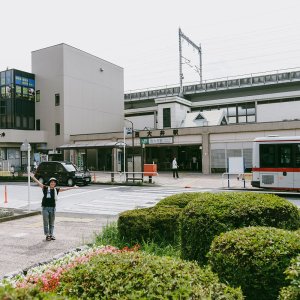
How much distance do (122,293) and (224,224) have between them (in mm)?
2844

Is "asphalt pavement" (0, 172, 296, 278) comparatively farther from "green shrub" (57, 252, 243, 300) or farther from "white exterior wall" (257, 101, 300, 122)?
"white exterior wall" (257, 101, 300, 122)

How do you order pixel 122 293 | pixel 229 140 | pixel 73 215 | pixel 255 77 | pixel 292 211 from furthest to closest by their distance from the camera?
pixel 255 77, pixel 229 140, pixel 73 215, pixel 292 211, pixel 122 293

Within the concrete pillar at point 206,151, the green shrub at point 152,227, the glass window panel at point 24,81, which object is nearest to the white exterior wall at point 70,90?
the glass window panel at point 24,81

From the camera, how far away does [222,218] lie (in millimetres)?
5352

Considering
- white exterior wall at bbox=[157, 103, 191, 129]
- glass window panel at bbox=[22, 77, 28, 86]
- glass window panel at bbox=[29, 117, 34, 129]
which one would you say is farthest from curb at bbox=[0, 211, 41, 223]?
glass window panel at bbox=[22, 77, 28, 86]

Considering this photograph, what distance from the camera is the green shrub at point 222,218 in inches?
211

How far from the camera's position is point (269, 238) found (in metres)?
4.15

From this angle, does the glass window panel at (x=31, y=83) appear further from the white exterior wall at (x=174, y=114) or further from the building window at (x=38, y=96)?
the white exterior wall at (x=174, y=114)

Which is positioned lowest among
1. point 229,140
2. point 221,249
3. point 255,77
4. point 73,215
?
point 73,215

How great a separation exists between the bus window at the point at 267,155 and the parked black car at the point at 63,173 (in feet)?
45.0

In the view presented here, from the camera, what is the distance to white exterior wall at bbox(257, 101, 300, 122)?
4428cm

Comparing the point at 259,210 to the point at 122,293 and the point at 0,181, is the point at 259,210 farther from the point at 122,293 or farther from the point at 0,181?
the point at 0,181

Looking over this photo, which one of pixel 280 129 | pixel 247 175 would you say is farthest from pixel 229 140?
pixel 247 175

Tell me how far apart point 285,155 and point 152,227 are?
42.8 feet
